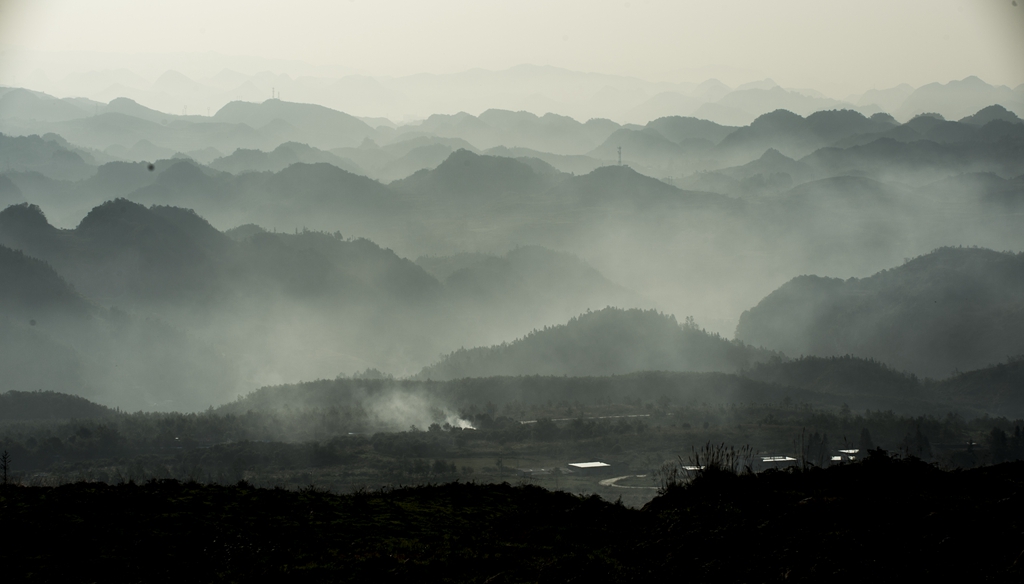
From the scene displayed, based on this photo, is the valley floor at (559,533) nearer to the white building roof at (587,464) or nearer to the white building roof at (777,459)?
the white building roof at (777,459)

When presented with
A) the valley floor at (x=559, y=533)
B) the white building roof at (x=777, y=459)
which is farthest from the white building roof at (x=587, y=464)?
the valley floor at (x=559, y=533)

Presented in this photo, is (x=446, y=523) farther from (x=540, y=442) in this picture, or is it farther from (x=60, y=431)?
(x=60, y=431)

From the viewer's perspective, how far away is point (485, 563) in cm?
1706

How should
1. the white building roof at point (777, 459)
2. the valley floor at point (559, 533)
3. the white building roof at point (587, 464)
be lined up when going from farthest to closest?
the white building roof at point (587, 464) < the white building roof at point (777, 459) < the valley floor at point (559, 533)

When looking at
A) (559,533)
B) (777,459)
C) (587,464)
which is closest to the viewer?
(559,533)

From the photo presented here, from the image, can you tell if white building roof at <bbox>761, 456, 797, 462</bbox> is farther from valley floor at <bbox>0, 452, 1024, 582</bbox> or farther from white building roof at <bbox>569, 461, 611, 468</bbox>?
valley floor at <bbox>0, 452, 1024, 582</bbox>

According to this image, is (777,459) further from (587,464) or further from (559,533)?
(559,533)

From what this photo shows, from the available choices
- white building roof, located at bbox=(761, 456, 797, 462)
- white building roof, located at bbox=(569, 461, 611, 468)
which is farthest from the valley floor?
white building roof, located at bbox=(569, 461, 611, 468)

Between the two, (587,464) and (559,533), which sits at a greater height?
(587,464)

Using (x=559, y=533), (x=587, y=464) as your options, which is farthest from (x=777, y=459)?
(x=559, y=533)

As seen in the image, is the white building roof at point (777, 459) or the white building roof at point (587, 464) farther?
the white building roof at point (587, 464)

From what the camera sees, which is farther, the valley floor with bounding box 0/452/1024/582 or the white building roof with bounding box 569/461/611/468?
the white building roof with bounding box 569/461/611/468

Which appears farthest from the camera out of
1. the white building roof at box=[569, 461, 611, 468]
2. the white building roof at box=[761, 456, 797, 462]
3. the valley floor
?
the white building roof at box=[569, 461, 611, 468]

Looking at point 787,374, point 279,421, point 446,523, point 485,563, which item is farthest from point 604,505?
point 787,374
